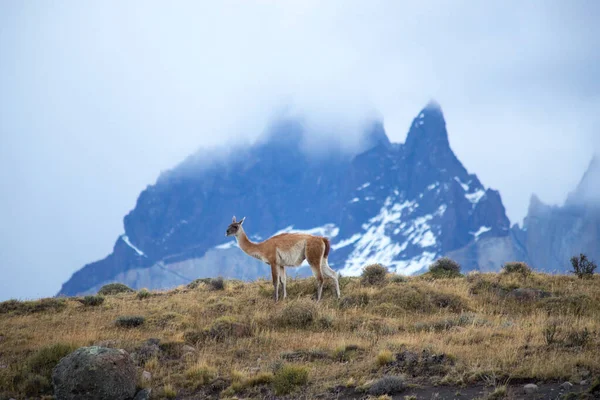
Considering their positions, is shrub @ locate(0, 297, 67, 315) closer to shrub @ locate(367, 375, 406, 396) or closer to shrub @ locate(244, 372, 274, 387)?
shrub @ locate(244, 372, 274, 387)

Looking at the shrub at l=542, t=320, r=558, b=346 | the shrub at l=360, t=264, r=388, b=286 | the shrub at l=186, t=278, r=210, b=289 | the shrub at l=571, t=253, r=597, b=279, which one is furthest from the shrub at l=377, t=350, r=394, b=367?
the shrub at l=186, t=278, r=210, b=289

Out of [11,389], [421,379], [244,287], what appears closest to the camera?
[421,379]

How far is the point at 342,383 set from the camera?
11727mm

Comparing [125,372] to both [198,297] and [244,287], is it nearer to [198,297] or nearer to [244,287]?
[198,297]

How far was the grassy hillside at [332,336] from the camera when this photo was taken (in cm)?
1166

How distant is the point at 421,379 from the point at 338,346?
2.54m

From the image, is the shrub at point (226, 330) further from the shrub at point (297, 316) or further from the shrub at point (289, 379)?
the shrub at point (289, 379)

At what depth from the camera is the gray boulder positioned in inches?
453

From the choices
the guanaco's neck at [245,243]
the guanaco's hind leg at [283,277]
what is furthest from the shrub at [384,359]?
the guanaco's neck at [245,243]

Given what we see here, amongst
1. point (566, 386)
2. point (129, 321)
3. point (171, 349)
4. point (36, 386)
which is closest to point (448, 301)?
point (171, 349)

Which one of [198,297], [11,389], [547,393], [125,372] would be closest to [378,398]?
[547,393]

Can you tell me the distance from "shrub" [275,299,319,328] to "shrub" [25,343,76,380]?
17.1 feet

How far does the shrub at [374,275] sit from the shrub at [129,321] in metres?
7.43

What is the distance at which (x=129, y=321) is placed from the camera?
17.1m
